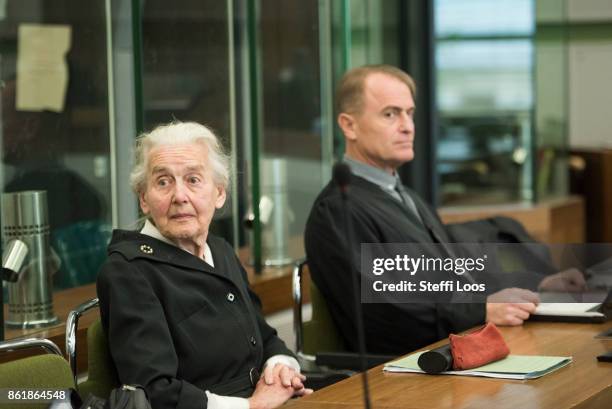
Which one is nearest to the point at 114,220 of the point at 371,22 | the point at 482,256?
the point at 482,256

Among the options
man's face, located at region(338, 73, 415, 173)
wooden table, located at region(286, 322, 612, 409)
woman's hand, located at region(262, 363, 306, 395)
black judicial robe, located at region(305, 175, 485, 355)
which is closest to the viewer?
wooden table, located at region(286, 322, 612, 409)

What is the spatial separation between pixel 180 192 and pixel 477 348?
0.75 meters

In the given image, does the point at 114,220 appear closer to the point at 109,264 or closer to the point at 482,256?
the point at 109,264

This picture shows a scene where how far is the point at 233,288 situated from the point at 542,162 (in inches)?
185

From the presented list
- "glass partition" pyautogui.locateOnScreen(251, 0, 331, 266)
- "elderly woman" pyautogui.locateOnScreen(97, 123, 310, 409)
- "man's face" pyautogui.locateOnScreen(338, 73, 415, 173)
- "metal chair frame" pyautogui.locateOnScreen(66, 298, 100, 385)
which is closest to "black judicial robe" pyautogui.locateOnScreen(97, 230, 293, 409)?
"elderly woman" pyautogui.locateOnScreen(97, 123, 310, 409)

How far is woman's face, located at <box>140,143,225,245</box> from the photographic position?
2.82m

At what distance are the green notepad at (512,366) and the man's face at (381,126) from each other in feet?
3.57

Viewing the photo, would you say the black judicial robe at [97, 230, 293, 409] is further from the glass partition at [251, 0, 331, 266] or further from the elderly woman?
the glass partition at [251, 0, 331, 266]

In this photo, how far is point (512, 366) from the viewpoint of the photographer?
2631 mm

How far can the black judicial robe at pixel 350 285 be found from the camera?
3398 millimetres

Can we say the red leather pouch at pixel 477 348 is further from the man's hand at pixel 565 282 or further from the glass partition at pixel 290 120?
the glass partition at pixel 290 120

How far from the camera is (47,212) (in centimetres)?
339

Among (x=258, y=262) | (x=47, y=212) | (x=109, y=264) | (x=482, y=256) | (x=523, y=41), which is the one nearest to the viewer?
(x=109, y=264)

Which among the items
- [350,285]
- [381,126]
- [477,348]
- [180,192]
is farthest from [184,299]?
[381,126]
